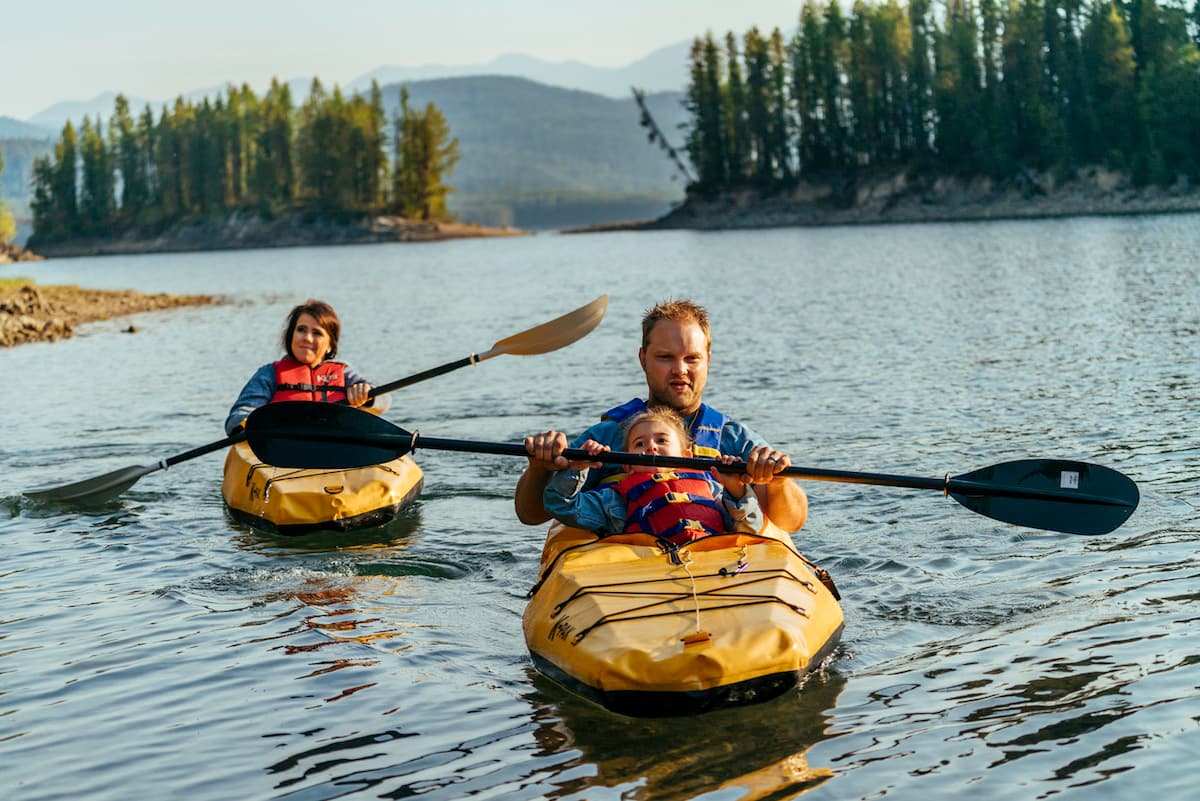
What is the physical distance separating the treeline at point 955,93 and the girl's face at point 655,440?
77.7 m

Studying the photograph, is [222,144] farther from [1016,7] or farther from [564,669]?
[564,669]

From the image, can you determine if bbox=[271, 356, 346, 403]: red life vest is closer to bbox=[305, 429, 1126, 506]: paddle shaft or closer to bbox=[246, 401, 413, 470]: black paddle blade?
bbox=[246, 401, 413, 470]: black paddle blade

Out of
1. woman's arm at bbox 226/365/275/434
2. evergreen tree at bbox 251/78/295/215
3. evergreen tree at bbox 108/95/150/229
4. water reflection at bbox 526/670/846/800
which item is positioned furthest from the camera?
evergreen tree at bbox 108/95/150/229

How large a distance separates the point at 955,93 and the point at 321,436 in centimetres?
8756

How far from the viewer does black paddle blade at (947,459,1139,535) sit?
22.6 feet

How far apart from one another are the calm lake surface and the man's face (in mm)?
1506

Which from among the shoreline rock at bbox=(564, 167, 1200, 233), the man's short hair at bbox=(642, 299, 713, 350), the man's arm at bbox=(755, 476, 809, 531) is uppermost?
the shoreline rock at bbox=(564, 167, 1200, 233)

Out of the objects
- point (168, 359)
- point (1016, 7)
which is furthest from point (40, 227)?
point (168, 359)

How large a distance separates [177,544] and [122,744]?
4138 mm

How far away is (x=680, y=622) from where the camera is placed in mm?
5531

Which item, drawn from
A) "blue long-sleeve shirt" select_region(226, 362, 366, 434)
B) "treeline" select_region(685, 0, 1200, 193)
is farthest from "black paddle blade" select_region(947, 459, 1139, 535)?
"treeline" select_region(685, 0, 1200, 193)

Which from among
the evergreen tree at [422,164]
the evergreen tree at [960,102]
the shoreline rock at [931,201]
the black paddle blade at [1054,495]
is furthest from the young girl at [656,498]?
the evergreen tree at [422,164]

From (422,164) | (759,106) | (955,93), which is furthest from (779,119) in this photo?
(422,164)

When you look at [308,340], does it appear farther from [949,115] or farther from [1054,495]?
[949,115]
